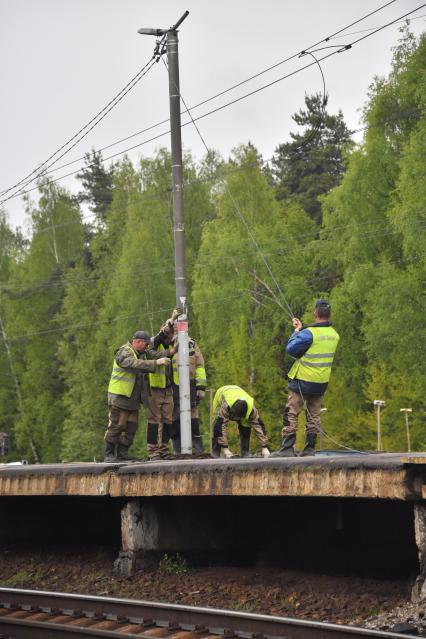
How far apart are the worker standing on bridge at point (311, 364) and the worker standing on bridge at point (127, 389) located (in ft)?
7.42

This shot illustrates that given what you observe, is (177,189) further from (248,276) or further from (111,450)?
(248,276)

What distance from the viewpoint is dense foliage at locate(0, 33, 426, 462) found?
3438 cm

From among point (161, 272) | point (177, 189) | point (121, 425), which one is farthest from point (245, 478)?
point (161, 272)

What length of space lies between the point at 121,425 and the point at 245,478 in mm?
4213

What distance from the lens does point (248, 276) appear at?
4344 centimetres

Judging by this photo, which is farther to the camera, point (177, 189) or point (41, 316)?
point (41, 316)

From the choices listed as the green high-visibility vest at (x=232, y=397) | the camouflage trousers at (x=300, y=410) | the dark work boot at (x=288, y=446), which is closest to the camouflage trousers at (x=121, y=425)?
the green high-visibility vest at (x=232, y=397)

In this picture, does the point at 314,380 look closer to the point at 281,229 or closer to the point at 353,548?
the point at 353,548

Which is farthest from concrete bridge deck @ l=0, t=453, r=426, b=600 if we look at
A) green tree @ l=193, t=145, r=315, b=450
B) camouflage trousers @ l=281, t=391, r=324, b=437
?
green tree @ l=193, t=145, r=315, b=450

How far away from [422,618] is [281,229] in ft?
118

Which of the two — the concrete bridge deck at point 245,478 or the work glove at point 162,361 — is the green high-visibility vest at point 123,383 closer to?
the work glove at point 162,361

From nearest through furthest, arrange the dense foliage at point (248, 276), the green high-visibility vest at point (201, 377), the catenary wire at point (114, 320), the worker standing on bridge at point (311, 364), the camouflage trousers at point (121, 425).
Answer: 1. the worker standing on bridge at point (311, 364)
2. the camouflage trousers at point (121, 425)
3. the green high-visibility vest at point (201, 377)
4. the dense foliage at point (248, 276)
5. the catenary wire at point (114, 320)

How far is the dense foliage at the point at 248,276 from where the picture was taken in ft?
113

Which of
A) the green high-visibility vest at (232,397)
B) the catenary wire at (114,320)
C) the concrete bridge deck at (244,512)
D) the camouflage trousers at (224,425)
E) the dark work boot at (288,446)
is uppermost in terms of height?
the catenary wire at (114,320)
